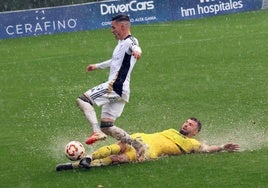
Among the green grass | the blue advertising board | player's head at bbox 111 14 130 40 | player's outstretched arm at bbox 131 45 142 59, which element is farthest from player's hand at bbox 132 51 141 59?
the blue advertising board

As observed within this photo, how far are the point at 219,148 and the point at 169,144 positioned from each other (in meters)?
0.73

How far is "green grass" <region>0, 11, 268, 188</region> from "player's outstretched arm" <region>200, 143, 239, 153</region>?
0.09 metres

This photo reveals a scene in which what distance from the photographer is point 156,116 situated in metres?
16.5

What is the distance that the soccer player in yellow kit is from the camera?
12.1 m

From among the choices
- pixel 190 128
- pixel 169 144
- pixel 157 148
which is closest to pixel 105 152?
pixel 157 148

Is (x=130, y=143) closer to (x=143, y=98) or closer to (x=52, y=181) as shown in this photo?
(x=52, y=181)

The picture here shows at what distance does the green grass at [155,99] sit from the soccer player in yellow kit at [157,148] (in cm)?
19

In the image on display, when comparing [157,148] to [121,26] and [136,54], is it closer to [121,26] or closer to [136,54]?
[136,54]

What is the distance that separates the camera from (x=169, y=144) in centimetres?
1257

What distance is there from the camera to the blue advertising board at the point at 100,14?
33.1 metres

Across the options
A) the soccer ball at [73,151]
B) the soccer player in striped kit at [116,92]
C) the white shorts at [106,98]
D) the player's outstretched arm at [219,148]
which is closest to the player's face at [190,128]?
the player's outstretched arm at [219,148]

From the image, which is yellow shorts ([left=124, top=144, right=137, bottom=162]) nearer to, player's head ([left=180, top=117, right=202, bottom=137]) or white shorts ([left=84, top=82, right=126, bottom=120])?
white shorts ([left=84, top=82, right=126, bottom=120])

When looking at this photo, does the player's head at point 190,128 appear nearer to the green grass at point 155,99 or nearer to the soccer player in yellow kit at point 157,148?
the soccer player in yellow kit at point 157,148

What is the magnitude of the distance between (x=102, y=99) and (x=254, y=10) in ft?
82.1
